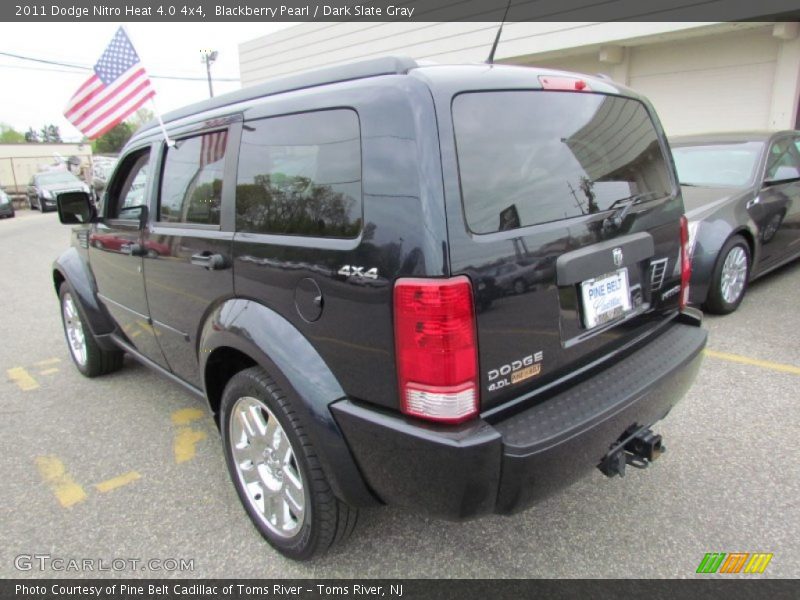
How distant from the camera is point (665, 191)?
2.56 metres

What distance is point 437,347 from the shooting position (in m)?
1.66

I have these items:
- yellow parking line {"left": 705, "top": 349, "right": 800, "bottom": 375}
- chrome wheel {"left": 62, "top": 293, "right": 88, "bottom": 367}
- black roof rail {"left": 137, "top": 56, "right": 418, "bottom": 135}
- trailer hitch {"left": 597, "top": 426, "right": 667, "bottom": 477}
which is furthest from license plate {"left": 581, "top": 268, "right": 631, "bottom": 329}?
chrome wheel {"left": 62, "top": 293, "right": 88, "bottom": 367}

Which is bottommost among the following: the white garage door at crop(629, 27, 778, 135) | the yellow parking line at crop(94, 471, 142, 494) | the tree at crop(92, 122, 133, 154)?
the yellow parking line at crop(94, 471, 142, 494)

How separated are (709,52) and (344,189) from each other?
983 cm

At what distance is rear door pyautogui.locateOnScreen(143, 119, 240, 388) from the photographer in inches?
94.5

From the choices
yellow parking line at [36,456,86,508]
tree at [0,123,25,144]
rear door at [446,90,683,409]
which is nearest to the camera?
rear door at [446,90,683,409]

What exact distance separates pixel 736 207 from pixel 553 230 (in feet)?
12.8

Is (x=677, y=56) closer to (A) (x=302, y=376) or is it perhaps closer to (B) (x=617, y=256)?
(B) (x=617, y=256)

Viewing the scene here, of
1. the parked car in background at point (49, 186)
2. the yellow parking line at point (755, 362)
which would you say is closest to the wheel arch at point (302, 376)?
the yellow parking line at point (755, 362)

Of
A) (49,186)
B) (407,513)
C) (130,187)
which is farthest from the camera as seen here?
(49,186)

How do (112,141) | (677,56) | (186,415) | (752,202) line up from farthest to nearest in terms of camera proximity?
(112,141) → (677,56) → (752,202) → (186,415)

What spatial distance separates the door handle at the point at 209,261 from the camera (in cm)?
237

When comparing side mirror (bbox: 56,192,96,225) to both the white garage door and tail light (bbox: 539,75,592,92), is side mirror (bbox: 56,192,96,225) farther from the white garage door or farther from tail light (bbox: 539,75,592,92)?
the white garage door

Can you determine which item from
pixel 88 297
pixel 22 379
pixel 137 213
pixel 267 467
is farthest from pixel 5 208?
pixel 267 467
